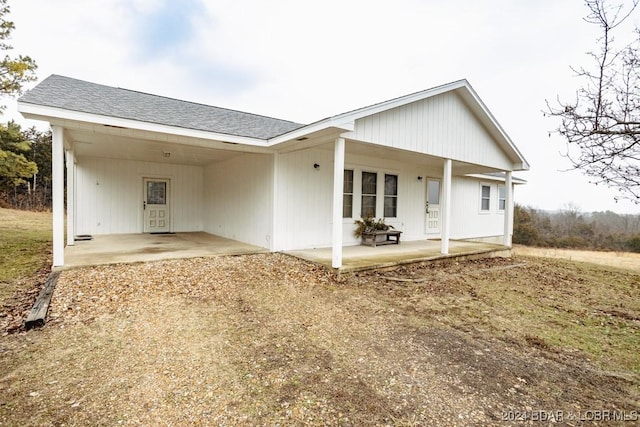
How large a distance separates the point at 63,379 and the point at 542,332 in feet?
15.7

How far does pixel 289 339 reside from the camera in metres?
3.25

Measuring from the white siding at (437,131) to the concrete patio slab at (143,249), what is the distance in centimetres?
389

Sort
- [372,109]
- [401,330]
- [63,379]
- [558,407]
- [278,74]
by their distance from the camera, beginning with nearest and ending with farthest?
[558,407], [63,379], [401,330], [372,109], [278,74]

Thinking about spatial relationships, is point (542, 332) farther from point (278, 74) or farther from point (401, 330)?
point (278, 74)

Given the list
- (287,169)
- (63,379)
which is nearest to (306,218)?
(287,169)

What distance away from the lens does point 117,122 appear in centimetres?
545

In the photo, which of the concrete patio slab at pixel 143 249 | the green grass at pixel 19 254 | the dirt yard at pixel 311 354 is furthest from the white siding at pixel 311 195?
the green grass at pixel 19 254

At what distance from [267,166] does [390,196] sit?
3.97m

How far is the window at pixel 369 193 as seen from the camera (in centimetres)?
883

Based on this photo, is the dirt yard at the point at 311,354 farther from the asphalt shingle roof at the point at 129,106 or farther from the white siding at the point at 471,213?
the white siding at the point at 471,213

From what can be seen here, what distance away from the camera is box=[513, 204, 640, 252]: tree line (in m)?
22.3

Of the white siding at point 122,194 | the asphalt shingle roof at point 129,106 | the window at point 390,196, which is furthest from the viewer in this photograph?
the white siding at point 122,194

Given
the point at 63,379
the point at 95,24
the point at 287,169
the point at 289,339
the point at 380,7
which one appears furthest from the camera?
the point at 95,24

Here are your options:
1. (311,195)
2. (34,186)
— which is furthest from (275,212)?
(34,186)
